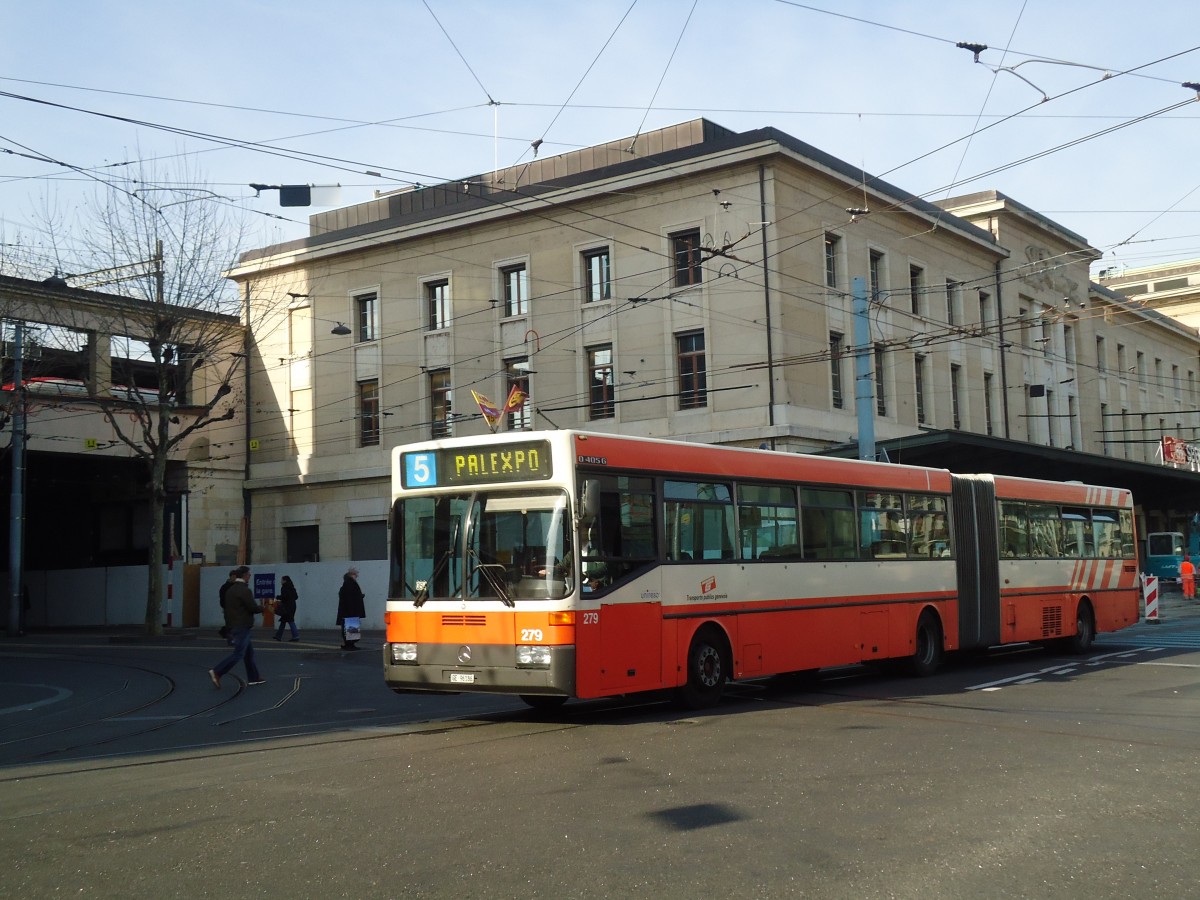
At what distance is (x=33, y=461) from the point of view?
43000 millimetres

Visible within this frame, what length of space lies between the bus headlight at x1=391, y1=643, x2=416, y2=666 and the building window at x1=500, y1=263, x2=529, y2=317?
26.5m

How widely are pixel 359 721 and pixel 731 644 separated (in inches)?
161

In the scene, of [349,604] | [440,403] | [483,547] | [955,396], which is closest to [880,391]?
[955,396]

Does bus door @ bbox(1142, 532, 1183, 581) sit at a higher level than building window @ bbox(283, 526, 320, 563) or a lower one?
lower

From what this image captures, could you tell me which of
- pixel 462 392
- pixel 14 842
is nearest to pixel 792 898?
pixel 14 842

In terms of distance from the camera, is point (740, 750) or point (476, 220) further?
point (476, 220)

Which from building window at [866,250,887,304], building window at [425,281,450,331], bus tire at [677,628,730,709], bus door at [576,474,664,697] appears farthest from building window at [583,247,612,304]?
bus door at [576,474,664,697]

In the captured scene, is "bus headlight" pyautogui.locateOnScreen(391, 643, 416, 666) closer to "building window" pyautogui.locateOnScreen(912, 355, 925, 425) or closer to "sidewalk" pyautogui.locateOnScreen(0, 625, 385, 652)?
"sidewalk" pyautogui.locateOnScreen(0, 625, 385, 652)

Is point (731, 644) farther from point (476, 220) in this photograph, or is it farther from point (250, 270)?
point (250, 270)

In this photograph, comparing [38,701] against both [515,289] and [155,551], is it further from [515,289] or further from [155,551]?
[515,289]

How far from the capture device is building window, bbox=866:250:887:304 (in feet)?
125

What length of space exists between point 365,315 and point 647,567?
3195cm

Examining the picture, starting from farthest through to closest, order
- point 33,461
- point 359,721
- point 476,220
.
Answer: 1. point 33,461
2. point 476,220
3. point 359,721

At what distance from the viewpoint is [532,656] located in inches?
478
